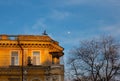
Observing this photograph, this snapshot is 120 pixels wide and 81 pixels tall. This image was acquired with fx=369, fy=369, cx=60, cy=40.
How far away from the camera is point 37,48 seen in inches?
2296

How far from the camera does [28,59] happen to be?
57.9 metres

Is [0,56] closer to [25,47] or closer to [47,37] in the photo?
[25,47]

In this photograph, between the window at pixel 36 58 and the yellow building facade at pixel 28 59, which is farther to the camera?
the window at pixel 36 58

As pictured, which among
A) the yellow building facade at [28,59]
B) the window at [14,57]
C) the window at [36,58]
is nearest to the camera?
the yellow building facade at [28,59]

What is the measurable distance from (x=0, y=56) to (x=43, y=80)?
25.2ft

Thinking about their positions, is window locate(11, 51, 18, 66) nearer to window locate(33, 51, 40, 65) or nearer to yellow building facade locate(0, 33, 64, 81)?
yellow building facade locate(0, 33, 64, 81)

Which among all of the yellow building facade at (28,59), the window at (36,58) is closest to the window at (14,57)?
the yellow building facade at (28,59)

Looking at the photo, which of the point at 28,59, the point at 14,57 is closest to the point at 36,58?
the point at 28,59

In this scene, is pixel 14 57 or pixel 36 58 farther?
pixel 36 58

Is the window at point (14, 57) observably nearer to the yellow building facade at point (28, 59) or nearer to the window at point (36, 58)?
the yellow building facade at point (28, 59)

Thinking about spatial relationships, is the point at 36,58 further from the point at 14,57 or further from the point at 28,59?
the point at 14,57

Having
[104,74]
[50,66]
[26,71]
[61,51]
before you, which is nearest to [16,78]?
[26,71]

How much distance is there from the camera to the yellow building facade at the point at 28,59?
186 ft

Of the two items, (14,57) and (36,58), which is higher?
(14,57)
